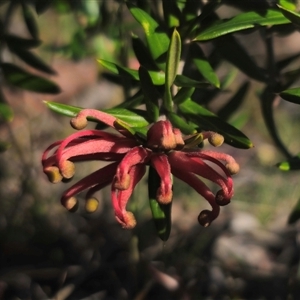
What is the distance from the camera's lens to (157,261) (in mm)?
1328

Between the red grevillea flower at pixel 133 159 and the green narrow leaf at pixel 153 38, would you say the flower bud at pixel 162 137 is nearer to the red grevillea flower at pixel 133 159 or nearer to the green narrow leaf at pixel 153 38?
the red grevillea flower at pixel 133 159

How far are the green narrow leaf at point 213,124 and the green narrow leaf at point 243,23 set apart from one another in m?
0.09

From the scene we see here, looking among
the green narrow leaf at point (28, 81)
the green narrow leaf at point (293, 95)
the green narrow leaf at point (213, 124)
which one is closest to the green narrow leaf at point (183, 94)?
the green narrow leaf at point (213, 124)

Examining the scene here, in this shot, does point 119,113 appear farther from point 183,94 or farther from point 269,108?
point 269,108

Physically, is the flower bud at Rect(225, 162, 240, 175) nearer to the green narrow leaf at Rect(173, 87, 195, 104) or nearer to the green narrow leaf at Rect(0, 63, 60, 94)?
the green narrow leaf at Rect(173, 87, 195, 104)

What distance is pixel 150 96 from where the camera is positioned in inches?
28.2

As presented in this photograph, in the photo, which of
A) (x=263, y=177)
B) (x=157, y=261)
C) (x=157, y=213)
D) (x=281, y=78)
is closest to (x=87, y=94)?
(x=263, y=177)

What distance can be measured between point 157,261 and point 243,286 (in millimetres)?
225

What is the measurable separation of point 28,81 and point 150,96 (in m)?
0.33

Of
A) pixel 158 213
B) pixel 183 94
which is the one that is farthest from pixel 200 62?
pixel 158 213

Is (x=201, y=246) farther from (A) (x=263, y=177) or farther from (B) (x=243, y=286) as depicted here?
(A) (x=263, y=177)

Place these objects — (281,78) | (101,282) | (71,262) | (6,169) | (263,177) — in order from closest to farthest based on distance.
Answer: (281,78) → (101,282) → (71,262) → (6,169) → (263,177)

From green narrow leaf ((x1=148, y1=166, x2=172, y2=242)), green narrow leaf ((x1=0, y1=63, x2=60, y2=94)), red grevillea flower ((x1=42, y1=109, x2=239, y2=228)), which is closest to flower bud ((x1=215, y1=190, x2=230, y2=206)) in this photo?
red grevillea flower ((x1=42, y1=109, x2=239, y2=228))

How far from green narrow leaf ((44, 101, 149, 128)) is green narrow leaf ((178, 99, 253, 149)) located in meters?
0.06
